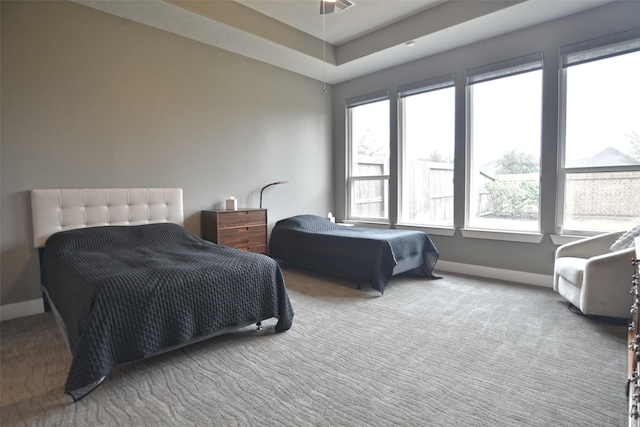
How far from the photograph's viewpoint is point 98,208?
129 inches

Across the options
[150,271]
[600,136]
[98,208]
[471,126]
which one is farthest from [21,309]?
[600,136]

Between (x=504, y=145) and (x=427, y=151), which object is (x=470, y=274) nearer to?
(x=504, y=145)

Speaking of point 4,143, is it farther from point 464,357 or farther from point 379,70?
point 379,70

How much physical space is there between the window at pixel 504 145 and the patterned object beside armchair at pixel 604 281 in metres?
0.96

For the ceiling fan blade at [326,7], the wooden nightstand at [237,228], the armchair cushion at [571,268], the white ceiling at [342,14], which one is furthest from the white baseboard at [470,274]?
the ceiling fan blade at [326,7]

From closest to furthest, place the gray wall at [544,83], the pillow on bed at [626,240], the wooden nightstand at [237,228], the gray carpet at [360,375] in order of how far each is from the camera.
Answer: the gray carpet at [360,375] → the pillow on bed at [626,240] → the gray wall at [544,83] → the wooden nightstand at [237,228]

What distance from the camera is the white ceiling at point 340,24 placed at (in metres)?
3.30

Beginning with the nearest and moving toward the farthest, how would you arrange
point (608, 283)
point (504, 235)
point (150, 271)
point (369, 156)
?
point (150, 271), point (608, 283), point (504, 235), point (369, 156)

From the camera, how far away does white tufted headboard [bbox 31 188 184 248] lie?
2963mm

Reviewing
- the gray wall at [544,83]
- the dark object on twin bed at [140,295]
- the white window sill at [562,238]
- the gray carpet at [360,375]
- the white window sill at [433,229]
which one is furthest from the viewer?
the white window sill at [433,229]

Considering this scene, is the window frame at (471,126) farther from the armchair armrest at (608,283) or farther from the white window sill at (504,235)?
the armchair armrest at (608,283)

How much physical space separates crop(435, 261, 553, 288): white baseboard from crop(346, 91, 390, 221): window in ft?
3.70

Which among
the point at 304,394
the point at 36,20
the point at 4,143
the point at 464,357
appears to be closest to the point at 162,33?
the point at 36,20

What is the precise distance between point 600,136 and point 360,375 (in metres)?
3.27
